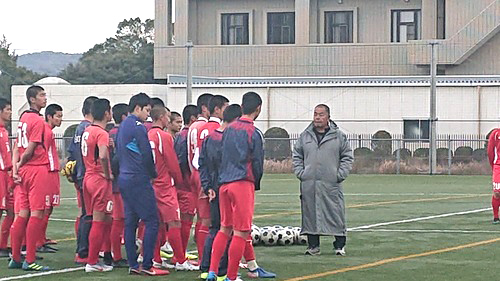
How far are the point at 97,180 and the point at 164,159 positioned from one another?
963mm

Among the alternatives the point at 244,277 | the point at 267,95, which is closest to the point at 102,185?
the point at 244,277

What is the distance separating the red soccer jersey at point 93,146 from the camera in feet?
45.2

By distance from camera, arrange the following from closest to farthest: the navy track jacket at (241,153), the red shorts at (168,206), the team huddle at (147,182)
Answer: the navy track jacket at (241,153) < the team huddle at (147,182) < the red shorts at (168,206)

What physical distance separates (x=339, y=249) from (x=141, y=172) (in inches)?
146

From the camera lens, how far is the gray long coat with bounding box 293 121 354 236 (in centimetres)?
1544

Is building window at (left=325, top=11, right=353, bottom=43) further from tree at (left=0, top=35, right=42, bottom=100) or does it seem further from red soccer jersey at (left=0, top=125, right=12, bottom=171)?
red soccer jersey at (left=0, top=125, right=12, bottom=171)

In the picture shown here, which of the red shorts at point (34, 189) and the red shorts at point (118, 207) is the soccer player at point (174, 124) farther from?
the red shorts at point (34, 189)

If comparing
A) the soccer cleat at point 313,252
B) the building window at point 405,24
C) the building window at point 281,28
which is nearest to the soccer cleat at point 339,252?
the soccer cleat at point 313,252

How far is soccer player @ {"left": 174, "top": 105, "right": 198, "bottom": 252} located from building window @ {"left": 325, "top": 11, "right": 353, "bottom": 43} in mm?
43984

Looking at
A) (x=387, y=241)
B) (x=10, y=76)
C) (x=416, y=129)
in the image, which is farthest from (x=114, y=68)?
(x=387, y=241)

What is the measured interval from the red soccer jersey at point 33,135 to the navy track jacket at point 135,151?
1351 mm

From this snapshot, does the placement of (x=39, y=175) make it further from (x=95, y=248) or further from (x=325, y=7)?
(x=325, y=7)

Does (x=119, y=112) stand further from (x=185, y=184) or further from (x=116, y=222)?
(x=116, y=222)

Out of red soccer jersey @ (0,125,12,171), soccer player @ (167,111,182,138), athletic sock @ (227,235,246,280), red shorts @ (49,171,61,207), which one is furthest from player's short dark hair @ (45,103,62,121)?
athletic sock @ (227,235,246,280)
